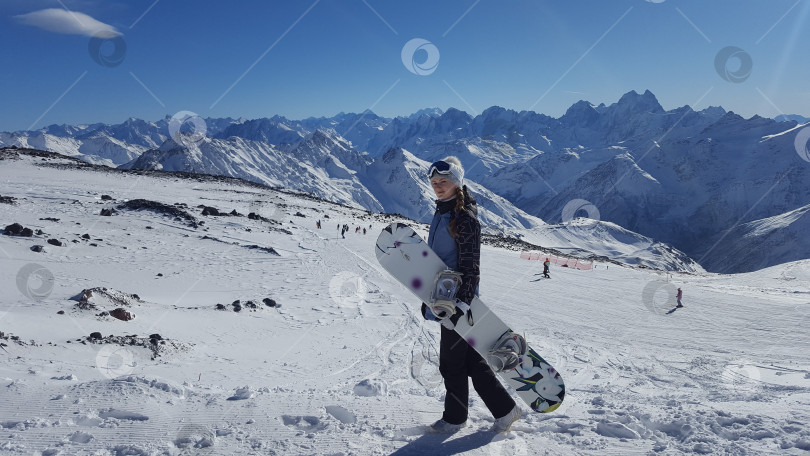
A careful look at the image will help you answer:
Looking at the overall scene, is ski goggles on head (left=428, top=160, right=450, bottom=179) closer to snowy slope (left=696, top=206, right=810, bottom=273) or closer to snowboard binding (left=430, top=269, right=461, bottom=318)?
snowboard binding (left=430, top=269, right=461, bottom=318)

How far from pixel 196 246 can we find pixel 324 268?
22.7 feet

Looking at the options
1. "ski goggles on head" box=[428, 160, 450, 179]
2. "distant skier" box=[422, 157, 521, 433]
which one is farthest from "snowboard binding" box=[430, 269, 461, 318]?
"ski goggles on head" box=[428, 160, 450, 179]

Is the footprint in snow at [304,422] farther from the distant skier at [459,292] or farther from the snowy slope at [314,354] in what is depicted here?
the distant skier at [459,292]

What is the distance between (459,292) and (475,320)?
21.4 inches

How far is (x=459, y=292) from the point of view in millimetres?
4375

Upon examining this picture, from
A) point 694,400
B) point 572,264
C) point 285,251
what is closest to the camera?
point 694,400

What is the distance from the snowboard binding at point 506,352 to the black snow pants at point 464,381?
18 cm

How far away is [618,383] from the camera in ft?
28.9

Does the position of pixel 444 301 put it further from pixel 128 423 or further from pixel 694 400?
→ pixel 694 400

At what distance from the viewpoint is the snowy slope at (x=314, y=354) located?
449cm

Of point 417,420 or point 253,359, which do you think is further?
point 253,359

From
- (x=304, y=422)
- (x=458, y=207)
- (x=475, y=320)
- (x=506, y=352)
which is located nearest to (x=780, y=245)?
(x=506, y=352)

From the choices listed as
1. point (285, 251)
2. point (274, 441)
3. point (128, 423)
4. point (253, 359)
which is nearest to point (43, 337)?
point (253, 359)

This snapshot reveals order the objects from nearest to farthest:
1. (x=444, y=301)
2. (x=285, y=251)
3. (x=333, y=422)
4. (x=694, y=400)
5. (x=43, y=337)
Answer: (x=444, y=301)
(x=333, y=422)
(x=694, y=400)
(x=43, y=337)
(x=285, y=251)
